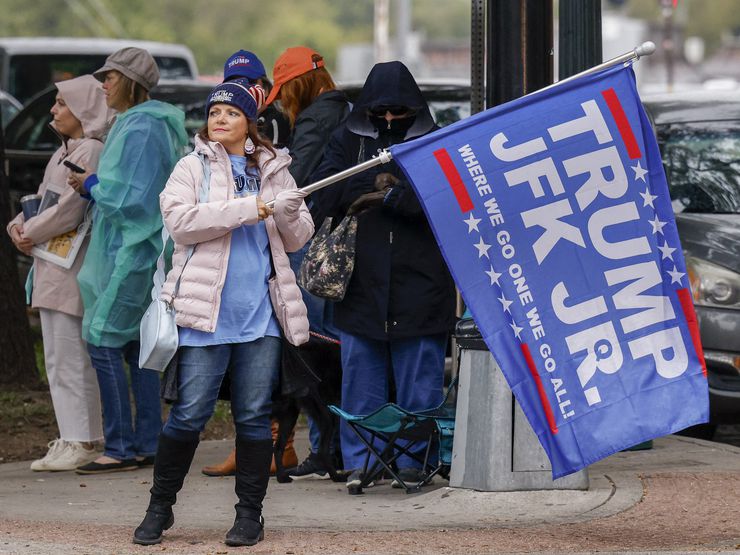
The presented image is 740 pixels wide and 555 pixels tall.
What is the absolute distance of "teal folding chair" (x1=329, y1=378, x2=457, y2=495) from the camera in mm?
6941

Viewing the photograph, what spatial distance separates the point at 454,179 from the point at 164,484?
1.59m

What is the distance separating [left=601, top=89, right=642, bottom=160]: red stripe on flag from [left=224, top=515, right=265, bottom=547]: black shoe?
1997 mm

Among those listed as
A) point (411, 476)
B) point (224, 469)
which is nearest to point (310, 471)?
point (224, 469)

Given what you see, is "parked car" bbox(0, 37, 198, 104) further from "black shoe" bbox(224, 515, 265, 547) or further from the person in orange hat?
"black shoe" bbox(224, 515, 265, 547)

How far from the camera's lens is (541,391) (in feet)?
19.1

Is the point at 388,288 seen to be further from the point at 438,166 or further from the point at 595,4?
the point at 595,4

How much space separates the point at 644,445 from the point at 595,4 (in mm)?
2242

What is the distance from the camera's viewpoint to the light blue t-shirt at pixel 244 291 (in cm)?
588

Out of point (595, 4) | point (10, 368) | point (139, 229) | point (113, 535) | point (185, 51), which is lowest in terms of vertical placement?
point (113, 535)

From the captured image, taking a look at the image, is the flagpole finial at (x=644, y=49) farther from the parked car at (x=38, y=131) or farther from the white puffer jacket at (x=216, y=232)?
the parked car at (x=38, y=131)

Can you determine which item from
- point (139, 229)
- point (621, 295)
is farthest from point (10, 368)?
point (621, 295)

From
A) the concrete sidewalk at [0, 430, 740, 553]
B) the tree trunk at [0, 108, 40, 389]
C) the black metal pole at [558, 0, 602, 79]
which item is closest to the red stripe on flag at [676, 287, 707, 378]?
the concrete sidewalk at [0, 430, 740, 553]

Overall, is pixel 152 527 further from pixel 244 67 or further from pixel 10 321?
pixel 10 321

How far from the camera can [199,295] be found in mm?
5852
